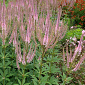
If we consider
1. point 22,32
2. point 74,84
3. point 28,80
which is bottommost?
point 74,84

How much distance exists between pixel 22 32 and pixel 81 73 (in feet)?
9.93

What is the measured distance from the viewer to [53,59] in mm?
3324

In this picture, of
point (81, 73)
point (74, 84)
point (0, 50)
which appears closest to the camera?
point (0, 50)

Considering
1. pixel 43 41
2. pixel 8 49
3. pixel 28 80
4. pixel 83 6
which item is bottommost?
pixel 28 80

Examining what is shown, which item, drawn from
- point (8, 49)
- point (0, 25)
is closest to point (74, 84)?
point (8, 49)

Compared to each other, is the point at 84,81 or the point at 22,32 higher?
the point at 22,32

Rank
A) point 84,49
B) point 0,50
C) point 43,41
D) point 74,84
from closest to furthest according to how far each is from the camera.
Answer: point 43,41 → point 0,50 → point 74,84 → point 84,49

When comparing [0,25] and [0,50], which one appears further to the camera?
[0,50]

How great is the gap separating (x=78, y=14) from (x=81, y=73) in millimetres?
5862

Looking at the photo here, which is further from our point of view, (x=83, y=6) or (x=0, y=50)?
(x=83, y=6)

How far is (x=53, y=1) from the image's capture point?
474cm

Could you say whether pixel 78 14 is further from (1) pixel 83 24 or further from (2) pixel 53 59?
(2) pixel 53 59

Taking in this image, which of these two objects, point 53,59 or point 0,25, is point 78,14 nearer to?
point 53,59

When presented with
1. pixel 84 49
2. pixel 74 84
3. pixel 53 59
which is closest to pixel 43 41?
pixel 53 59
